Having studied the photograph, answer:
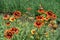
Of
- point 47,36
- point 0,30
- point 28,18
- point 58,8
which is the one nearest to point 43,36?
point 47,36

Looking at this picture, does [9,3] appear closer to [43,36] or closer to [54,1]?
[54,1]

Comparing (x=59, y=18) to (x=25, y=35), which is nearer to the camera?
(x=25, y=35)

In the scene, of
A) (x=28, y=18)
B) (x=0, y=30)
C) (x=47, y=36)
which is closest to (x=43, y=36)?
(x=47, y=36)

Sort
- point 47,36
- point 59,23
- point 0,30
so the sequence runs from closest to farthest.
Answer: point 47,36 < point 0,30 < point 59,23

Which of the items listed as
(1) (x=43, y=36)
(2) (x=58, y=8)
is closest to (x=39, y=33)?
(1) (x=43, y=36)

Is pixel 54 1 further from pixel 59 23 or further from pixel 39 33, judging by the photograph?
pixel 39 33

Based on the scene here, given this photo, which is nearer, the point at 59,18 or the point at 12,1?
the point at 59,18

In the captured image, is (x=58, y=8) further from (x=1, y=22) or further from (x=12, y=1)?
(x=1, y=22)

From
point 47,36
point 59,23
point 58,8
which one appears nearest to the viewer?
point 47,36

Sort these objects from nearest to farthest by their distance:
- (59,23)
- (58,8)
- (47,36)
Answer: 1. (47,36)
2. (59,23)
3. (58,8)
